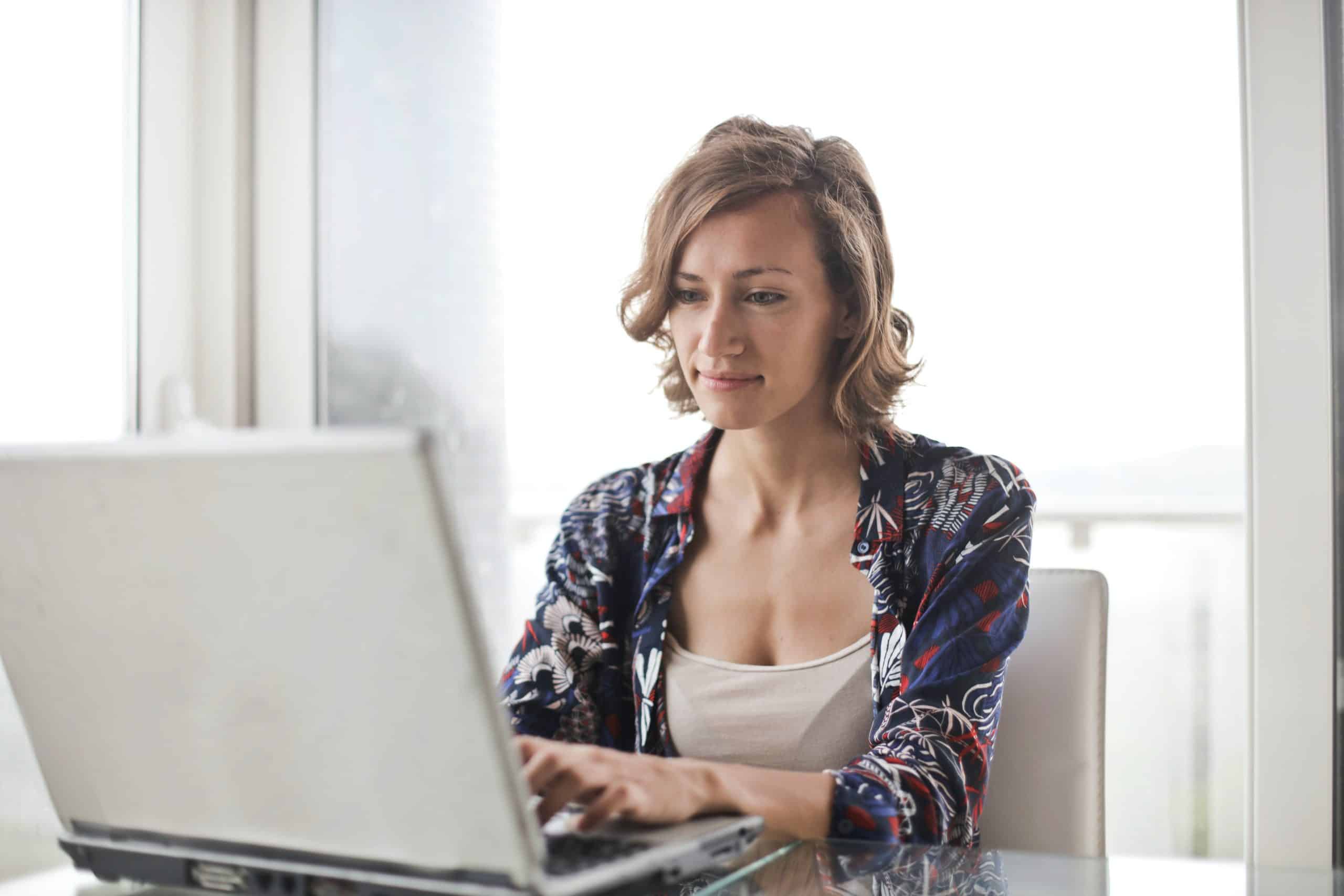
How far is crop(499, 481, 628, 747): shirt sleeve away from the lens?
1.43 meters

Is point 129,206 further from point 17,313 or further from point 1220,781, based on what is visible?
point 1220,781

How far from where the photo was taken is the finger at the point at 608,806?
81cm

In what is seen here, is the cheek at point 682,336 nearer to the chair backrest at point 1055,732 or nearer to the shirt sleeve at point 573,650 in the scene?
the shirt sleeve at point 573,650

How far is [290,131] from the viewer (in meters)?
2.39

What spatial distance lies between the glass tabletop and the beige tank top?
35 cm

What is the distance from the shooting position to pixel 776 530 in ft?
5.04

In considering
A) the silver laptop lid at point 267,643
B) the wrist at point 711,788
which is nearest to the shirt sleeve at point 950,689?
the wrist at point 711,788

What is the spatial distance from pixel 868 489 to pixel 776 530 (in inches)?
5.4

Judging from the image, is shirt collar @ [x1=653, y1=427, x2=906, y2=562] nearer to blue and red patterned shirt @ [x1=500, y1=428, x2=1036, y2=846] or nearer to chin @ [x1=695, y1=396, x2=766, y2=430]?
blue and red patterned shirt @ [x1=500, y1=428, x2=1036, y2=846]

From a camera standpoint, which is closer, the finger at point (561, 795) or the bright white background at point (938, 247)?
the finger at point (561, 795)

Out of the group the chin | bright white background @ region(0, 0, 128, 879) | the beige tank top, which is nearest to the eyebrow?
the chin

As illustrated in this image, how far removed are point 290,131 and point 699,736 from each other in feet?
5.22

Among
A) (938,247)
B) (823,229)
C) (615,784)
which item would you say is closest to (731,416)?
(823,229)

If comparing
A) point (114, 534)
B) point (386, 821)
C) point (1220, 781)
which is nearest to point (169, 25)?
point (114, 534)
